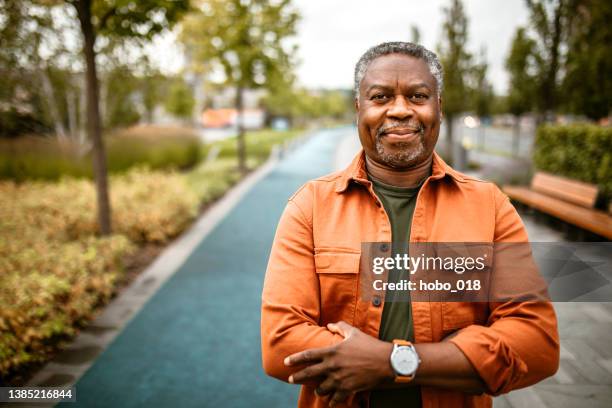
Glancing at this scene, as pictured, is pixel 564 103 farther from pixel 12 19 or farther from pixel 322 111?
pixel 322 111

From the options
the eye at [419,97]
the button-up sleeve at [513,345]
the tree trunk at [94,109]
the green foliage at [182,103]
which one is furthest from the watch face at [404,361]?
the green foliage at [182,103]

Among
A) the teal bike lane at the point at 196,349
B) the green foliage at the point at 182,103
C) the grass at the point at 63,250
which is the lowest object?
the teal bike lane at the point at 196,349

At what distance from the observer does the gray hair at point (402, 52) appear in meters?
1.51

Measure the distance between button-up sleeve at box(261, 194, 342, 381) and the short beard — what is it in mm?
342

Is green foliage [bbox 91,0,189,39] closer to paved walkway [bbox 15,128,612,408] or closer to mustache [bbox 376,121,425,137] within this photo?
paved walkway [bbox 15,128,612,408]

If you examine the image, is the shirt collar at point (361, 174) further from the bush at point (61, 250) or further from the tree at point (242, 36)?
the tree at point (242, 36)

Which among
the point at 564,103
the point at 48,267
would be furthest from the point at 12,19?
the point at 564,103

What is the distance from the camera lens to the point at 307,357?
134cm

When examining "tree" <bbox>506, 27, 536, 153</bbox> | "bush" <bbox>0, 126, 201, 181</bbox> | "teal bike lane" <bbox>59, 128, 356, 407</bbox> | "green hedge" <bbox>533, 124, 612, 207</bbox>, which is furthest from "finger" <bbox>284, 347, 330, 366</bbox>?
"tree" <bbox>506, 27, 536, 153</bbox>

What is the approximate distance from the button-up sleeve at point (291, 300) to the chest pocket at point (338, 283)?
30 mm

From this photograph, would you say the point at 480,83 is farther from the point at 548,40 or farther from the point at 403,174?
the point at 403,174

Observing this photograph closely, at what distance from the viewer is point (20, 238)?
5.87 m

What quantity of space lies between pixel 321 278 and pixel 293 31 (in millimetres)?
14824

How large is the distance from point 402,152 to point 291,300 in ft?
2.05
